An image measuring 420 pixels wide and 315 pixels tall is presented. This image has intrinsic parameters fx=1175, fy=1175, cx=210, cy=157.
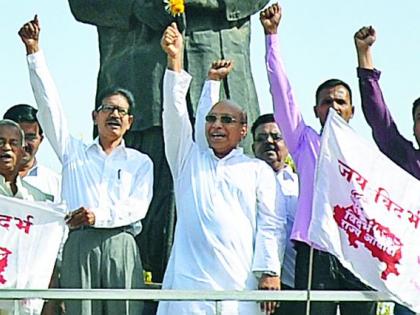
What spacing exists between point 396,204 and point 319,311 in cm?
65

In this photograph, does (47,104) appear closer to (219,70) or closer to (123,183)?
(123,183)

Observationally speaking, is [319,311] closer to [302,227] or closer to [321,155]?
[302,227]

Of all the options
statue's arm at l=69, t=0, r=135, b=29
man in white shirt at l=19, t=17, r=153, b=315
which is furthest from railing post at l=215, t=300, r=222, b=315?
statue's arm at l=69, t=0, r=135, b=29

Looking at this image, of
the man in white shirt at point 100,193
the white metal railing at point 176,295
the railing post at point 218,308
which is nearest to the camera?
the white metal railing at point 176,295

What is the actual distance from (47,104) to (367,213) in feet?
5.62

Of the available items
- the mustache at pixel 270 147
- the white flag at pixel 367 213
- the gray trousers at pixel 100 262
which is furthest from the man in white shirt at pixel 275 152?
the gray trousers at pixel 100 262

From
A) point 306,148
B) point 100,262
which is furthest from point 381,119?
point 100,262

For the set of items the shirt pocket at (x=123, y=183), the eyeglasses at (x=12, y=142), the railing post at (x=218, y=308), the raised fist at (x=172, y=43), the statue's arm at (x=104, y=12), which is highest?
the statue's arm at (x=104, y=12)

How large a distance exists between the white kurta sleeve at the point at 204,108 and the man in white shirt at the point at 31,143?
93 cm

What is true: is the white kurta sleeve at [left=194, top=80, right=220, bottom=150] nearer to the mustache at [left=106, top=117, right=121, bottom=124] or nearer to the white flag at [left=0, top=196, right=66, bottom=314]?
the mustache at [left=106, top=117, right=121, bottom=124]

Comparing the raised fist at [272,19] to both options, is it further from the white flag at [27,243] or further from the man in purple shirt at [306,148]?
the white flag at [27,243]

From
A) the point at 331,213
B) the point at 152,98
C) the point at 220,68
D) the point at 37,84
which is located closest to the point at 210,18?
the point at 152,98

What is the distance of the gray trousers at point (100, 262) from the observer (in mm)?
5754

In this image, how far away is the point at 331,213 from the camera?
536cm
